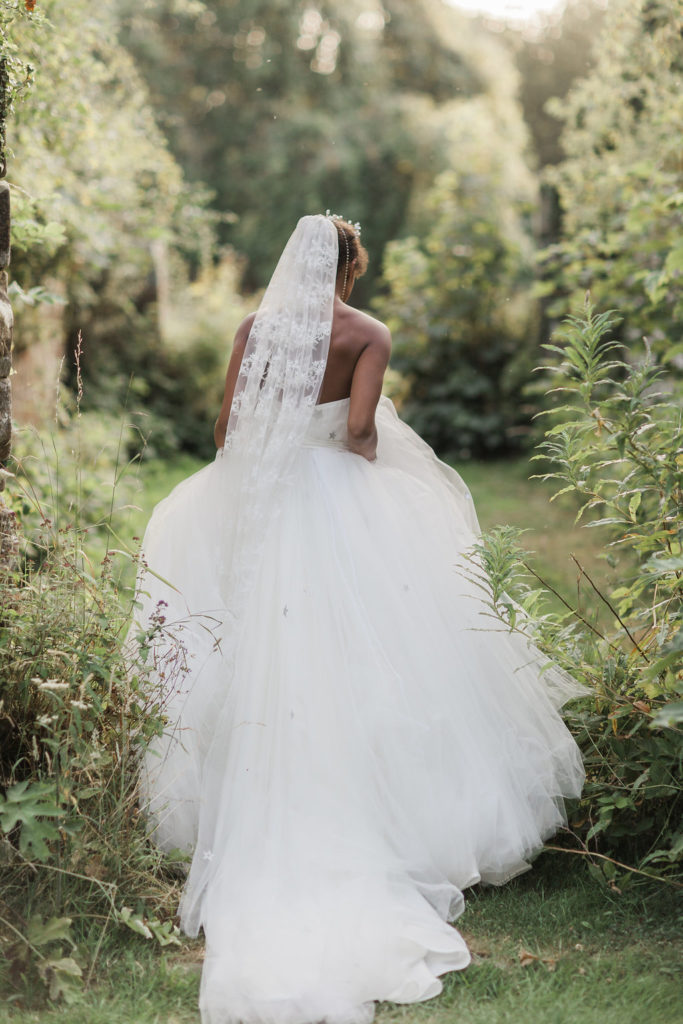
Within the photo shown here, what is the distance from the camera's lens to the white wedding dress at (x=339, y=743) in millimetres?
2436

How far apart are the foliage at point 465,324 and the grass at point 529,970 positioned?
8283mm

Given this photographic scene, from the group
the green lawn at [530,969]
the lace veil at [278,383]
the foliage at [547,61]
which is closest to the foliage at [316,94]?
the foliage at [547,61]

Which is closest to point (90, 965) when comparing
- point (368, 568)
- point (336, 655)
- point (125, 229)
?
point (336, 655)

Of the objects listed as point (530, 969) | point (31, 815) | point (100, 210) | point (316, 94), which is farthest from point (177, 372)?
point (316, 94)

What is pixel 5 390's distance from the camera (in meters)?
3.08

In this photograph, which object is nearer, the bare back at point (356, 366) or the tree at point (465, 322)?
the bare back at point (356, 366)

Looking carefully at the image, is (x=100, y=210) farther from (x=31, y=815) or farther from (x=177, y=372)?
(x=31, y=815)

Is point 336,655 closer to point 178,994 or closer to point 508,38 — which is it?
point 178,994

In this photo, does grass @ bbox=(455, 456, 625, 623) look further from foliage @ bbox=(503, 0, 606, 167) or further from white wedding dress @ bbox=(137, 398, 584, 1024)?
foliage @ bbox=(503, 0, 606, 167)

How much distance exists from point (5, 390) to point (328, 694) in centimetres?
141

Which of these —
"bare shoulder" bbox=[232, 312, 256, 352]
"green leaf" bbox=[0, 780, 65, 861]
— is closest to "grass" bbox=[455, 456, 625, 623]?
"bare shoulder" bbox=[232, 312, 256, 352]

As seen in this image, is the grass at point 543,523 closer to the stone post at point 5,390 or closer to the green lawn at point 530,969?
the green lawn at point 530,969

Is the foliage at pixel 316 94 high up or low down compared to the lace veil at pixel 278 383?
up

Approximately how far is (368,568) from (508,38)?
24.4m
